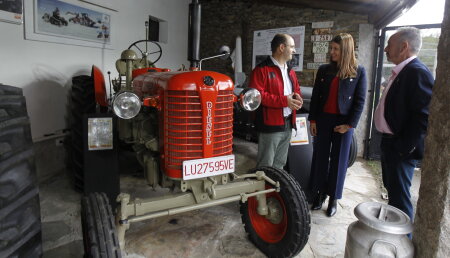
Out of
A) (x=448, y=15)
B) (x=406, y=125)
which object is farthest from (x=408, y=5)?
(x=448, y=15)

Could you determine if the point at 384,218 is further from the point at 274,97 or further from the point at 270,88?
the point at 270,88

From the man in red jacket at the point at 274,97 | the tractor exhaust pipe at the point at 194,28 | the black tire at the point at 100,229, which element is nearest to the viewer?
the black tire at the point at 100,229

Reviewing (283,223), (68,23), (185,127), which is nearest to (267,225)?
(283,223)

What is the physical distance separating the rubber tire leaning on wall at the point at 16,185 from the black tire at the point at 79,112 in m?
1.64

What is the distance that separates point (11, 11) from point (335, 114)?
3049 mm

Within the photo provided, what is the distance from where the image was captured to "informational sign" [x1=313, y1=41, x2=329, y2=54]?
502cm

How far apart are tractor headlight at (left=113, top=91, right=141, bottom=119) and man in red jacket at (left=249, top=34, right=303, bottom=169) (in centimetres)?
109

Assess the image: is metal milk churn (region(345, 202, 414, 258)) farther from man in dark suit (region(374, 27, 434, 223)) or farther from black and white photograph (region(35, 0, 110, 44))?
black and white photograph (region(35, 0, 110, 44))

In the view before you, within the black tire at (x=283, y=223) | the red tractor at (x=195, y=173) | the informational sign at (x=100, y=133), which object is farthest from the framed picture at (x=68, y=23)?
the black tire at (x=283, y=223)

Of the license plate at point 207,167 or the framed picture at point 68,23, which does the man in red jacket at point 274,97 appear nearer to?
the license plate at point 207,167

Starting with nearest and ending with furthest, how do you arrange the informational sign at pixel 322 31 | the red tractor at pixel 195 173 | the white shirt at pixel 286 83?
the red tractor at pixel 195 173
the white shirt at pixel 286 83
the informational sign at pixel 322 31

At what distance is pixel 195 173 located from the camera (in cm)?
174

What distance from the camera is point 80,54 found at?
3.76m

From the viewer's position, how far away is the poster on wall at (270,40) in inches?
207
